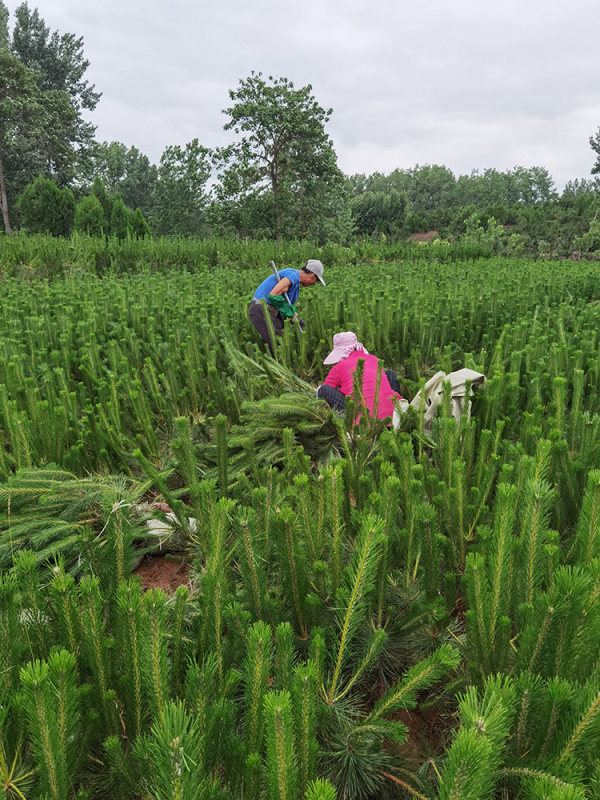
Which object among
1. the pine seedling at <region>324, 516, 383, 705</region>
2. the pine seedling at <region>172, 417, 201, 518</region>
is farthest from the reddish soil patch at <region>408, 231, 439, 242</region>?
the pine seedling at <region>324, 516, 383, 705</region>

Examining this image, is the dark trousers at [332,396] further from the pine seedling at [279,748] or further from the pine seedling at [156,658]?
the pine seedling at [279,748]

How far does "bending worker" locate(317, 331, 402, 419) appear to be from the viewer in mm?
3719

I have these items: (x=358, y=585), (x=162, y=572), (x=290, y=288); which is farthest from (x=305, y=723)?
(x=290, y=288)

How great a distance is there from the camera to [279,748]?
0.82 m

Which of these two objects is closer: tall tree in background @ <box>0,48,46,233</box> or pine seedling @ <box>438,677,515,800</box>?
pine seedling @ <box>438,677,515,800</box>

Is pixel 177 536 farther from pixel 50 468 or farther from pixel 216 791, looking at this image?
pixel 216 791

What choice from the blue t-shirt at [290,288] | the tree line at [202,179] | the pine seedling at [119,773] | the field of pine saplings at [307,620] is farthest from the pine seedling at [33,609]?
the tree line at [202,179]

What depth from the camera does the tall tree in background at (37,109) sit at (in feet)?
106

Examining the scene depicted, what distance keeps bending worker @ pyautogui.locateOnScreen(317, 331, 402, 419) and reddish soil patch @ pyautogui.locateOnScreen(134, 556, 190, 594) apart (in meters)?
1.65

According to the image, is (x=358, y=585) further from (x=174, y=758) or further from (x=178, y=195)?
(x=178, y=195)

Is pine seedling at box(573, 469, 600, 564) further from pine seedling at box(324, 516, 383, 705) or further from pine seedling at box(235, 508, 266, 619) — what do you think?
pine seedling at box(235, 508, 266, 619)

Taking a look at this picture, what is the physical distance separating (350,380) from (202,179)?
112 feet

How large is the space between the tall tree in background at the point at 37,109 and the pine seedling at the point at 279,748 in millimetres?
37594

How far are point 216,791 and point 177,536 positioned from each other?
65.7 inches
